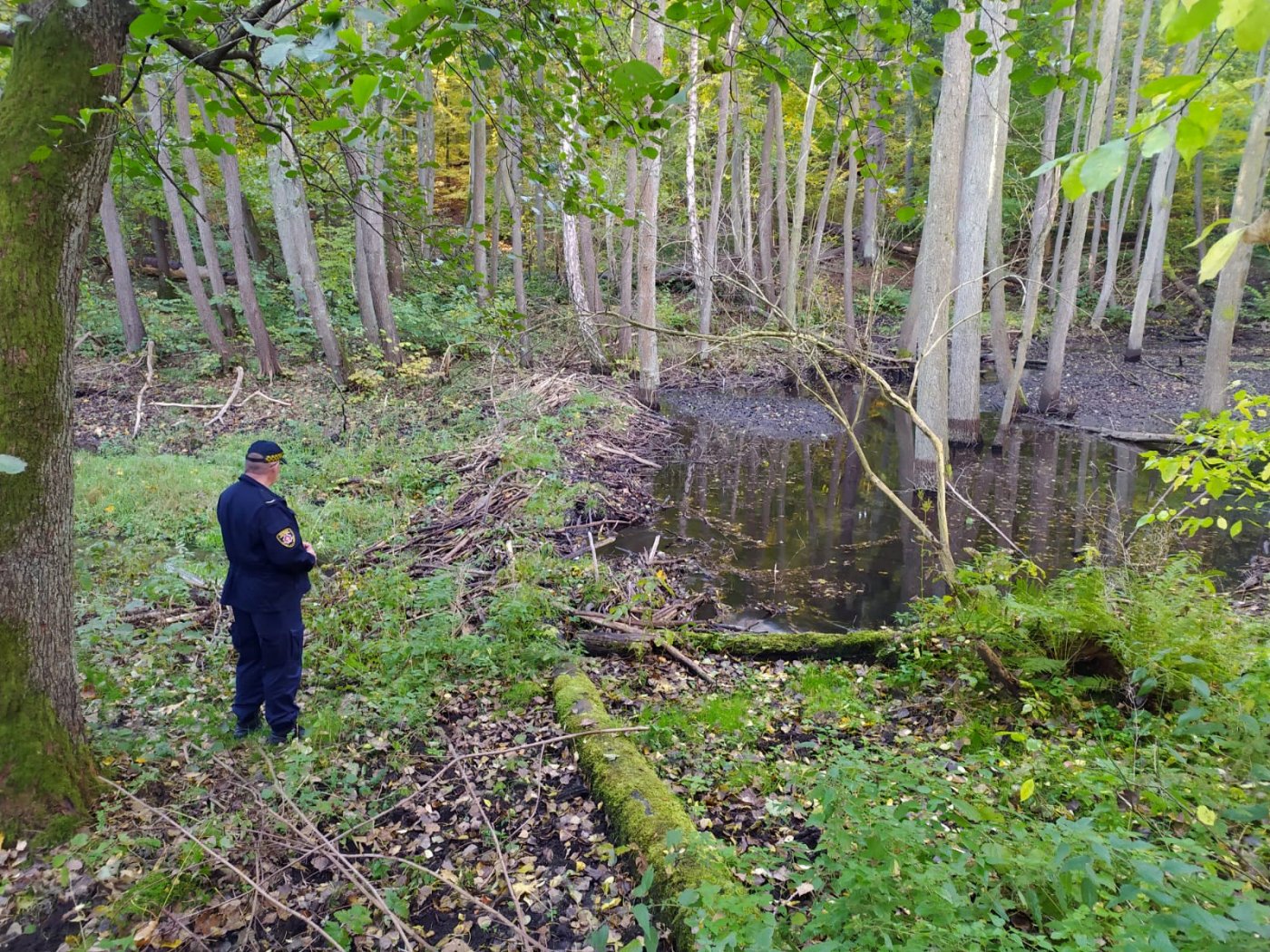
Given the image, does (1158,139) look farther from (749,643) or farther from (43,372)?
(749,643)

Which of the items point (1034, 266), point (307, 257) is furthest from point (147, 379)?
point (1034, 266)

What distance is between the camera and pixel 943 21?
208 cm

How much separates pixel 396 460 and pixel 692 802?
8658mm

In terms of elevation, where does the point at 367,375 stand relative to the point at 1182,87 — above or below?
below

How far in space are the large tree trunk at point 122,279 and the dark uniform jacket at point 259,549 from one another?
1465 cm

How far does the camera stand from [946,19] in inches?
80.2

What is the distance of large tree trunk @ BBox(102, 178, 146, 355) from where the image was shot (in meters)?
15.1

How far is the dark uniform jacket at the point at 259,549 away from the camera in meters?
4.43

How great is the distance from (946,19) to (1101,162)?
1.37 metres

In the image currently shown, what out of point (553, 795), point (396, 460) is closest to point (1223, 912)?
point (553, 795)

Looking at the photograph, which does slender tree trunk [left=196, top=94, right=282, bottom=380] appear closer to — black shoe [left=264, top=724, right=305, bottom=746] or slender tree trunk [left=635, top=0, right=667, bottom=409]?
slender tree trunk [left=635, top=0, right=667, bottom=409]

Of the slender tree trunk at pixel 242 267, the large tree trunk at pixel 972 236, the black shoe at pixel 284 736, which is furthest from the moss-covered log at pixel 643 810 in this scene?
the slender tree trunk at pixel 242 267

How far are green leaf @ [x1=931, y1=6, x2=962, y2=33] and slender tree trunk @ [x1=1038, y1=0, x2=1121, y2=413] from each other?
41.2 ft

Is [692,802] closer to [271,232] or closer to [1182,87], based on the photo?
[1182,87]
